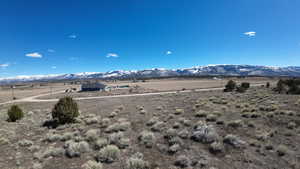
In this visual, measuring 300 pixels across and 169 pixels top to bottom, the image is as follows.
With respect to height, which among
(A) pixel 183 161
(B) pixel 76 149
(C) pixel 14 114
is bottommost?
(A) pixel 183 161

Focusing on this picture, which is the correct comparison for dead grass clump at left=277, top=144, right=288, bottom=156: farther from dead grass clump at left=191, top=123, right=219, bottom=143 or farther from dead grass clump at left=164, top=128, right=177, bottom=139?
dead grass clump at left=164, top=128, right=177, bottom=139

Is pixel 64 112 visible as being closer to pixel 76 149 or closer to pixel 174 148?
pixel 76 149

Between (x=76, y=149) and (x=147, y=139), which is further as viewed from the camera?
(x=147, y=139)

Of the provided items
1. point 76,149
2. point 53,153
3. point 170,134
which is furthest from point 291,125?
point 53,153

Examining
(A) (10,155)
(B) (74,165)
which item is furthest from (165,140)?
(A) (10,155)

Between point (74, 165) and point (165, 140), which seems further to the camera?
point (165, 140)

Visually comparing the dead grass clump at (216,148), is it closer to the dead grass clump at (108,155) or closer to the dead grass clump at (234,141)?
the dead grass clump at (234,141)

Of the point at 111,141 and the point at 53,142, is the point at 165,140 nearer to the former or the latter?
the point at 111,141

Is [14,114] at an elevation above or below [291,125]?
above

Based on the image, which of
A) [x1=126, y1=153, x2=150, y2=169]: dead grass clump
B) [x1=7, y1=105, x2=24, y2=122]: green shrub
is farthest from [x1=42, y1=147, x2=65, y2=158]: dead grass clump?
[x1=7, y1=105, x2=24, y2=122]: green shrub

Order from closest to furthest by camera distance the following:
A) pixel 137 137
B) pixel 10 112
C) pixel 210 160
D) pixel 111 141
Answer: pixel 210 160 < pixel 111 141 < pixel 137 137 < pixel 10 112

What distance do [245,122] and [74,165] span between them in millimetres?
9736

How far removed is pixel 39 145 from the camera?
8.27m

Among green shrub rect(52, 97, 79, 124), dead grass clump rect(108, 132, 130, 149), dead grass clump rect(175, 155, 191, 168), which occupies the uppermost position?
green shrub rect(52, 97, 79, 124)
